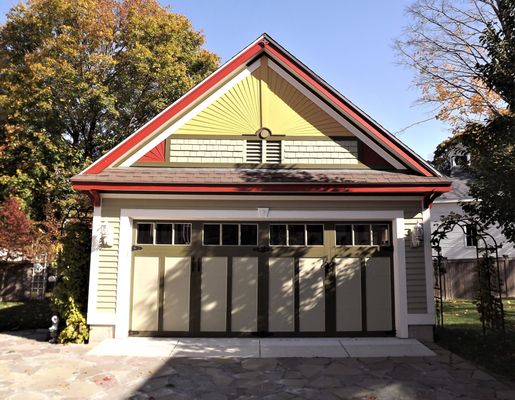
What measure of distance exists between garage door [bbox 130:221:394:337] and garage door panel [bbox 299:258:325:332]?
0.07 feet

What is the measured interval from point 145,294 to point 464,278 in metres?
12.9

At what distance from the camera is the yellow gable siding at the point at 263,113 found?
9102 millimetres

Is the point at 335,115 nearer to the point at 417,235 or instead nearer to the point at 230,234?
the point at 417,235

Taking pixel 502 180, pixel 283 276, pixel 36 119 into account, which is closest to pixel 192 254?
pixel 283 276

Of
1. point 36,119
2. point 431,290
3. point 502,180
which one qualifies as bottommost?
point 431,290

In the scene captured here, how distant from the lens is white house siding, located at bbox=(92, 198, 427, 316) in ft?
26.9

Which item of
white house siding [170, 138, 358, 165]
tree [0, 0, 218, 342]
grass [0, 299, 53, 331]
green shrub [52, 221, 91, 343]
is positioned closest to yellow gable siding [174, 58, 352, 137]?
white house siding [170, 138, 358, 165]

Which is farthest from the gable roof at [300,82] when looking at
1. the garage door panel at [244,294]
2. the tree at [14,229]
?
the tree at [14,229]

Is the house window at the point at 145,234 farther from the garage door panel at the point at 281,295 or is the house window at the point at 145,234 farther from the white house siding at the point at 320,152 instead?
the white house siding at the point at 320,152

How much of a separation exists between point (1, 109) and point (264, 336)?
1567 cm

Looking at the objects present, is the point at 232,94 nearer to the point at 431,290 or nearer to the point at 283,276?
the point at 283,276

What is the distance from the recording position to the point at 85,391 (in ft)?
18.0

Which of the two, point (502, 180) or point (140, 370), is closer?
point (140, 370)

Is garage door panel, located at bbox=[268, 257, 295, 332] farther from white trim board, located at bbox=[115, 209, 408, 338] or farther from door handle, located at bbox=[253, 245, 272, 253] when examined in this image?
white trim board, located at bbox=[115, 209, 408, 338]
